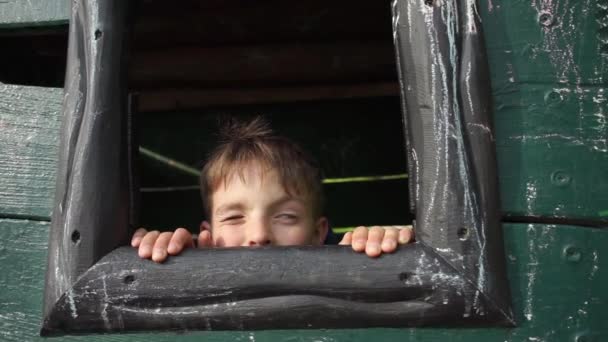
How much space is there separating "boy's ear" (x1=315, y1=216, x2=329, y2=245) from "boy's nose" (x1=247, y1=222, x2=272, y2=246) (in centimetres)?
28

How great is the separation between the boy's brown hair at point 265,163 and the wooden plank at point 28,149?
538 millimetres

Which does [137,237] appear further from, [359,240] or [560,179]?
[560,179]

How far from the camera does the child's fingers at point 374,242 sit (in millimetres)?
1477

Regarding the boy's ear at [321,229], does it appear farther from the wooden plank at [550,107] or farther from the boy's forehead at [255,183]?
the wooden plank at [550,107]

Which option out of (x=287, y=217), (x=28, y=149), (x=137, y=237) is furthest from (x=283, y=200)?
(x=28, y=149)

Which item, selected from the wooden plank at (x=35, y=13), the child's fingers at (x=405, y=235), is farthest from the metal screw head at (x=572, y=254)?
the wooden plank at (x=35, y=13)

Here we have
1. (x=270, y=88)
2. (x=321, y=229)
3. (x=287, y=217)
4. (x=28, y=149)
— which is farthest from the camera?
(x=270, y=88)

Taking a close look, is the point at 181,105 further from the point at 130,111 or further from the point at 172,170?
the point at 130,111

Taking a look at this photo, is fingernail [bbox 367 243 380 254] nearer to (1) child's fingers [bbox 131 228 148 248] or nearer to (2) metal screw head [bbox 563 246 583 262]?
(2) metal screw head [bbox 563 246 583 262]

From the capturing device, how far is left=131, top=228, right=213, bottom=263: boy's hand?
1522mm

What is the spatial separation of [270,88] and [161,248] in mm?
1881

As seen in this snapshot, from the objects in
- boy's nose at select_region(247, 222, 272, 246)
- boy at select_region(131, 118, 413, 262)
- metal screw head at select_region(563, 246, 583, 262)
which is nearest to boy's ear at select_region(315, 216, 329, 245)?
boy at select_region(131, 118, 413, 262)

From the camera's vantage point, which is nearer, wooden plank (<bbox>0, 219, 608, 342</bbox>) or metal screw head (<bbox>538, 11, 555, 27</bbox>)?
wooden plank (<bbox>0, 219, 608, 342</bbox>)

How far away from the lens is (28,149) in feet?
5.49
